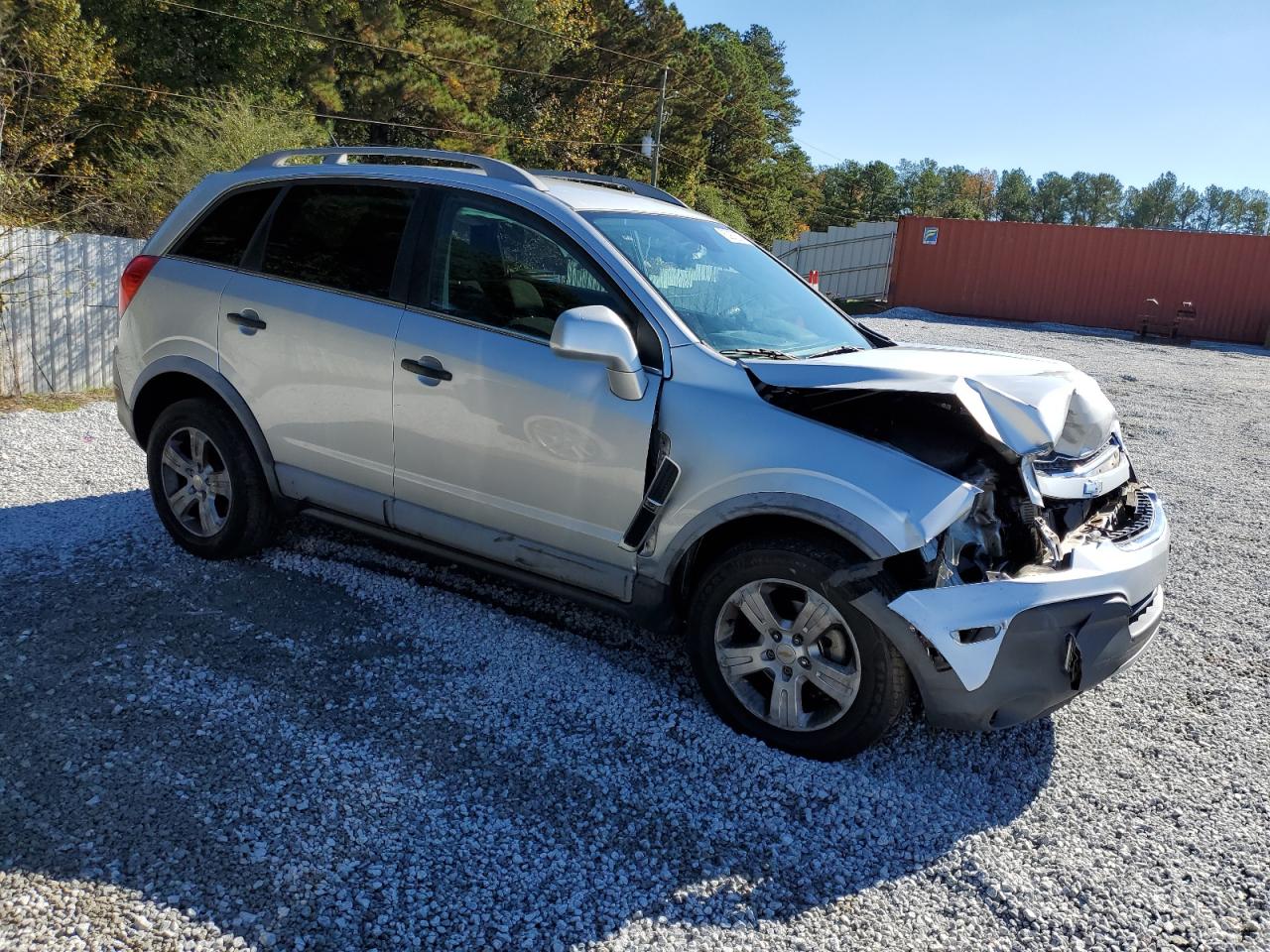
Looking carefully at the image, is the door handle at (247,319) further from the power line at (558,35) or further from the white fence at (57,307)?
the power line at (558,35)

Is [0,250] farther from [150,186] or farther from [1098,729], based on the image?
A: [1098,729]

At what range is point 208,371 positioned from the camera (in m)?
4.39

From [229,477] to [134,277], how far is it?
46.5 inches

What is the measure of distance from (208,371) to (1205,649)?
493cm

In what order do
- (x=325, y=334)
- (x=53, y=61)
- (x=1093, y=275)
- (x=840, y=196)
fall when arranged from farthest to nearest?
(x=840, y=196)
(x=1093, y=275)
(x=53, y=61)
(x=325, y=334)

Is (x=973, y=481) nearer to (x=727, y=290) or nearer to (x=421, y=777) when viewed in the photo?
(x=727, y=290)

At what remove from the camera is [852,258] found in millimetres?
32531

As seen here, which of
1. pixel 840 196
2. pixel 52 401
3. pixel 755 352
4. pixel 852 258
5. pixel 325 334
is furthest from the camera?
pixel 840 196

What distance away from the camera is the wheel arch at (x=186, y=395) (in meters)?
4.34

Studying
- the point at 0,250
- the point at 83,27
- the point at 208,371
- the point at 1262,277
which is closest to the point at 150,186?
the point at 0,250

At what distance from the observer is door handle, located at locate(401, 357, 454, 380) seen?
3.70 m

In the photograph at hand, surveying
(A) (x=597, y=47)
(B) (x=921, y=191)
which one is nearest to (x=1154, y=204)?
(B) (x=921, y=191)

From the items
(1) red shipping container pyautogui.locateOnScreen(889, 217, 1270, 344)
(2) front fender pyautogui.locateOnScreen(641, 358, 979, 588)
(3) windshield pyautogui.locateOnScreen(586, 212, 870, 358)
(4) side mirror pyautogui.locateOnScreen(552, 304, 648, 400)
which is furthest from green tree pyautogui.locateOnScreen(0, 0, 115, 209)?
(1) red shipping container pyautogui.locateOnScreen(889, 217, 1270, 344)

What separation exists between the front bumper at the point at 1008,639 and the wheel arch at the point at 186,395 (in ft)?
9.59
